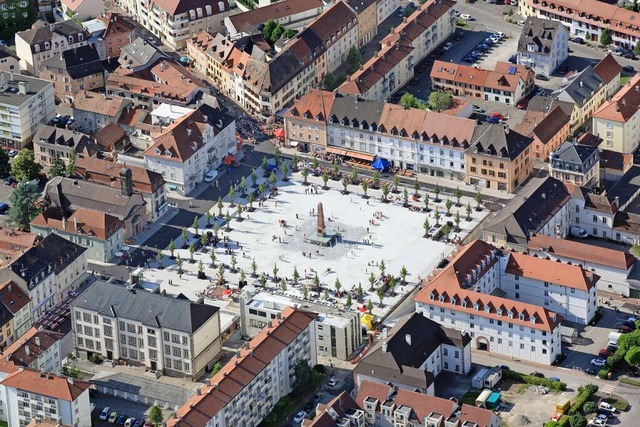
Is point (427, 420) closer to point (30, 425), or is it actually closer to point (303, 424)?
point (303, 424)

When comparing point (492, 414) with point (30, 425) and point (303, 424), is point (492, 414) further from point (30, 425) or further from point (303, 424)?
point (30, 425)

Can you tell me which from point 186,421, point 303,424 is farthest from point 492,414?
point 186,421

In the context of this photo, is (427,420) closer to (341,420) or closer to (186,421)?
(341,420)

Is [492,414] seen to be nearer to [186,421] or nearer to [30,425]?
[186,421]

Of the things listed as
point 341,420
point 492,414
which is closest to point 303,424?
point 341,420

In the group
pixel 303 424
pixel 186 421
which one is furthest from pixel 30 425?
pixel 303 424
